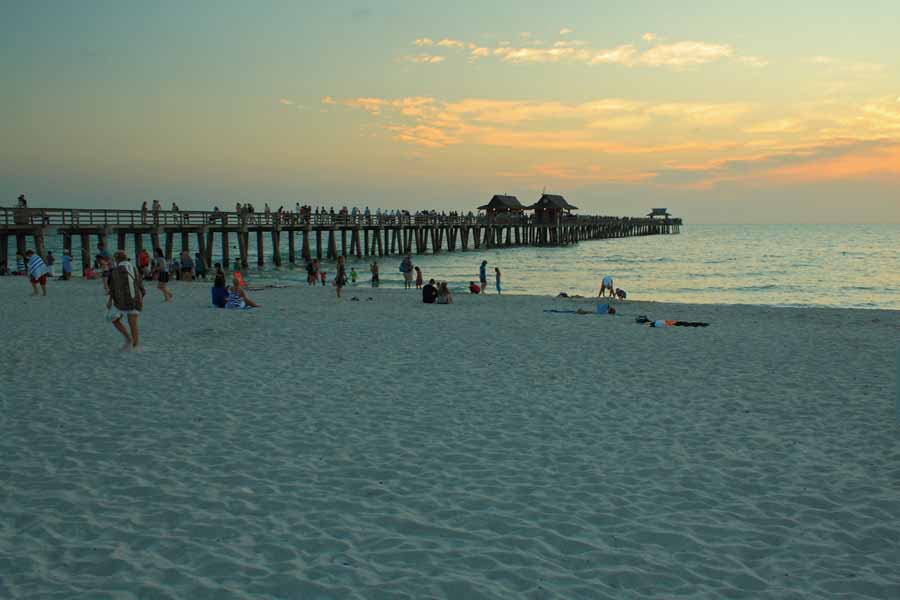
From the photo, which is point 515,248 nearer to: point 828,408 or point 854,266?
point 854,266

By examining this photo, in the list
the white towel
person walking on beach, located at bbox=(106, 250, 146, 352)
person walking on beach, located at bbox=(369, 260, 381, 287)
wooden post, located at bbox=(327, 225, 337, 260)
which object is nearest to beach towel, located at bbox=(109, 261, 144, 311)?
person walking on beach, located at bbox=(106, 250, 146, 352)

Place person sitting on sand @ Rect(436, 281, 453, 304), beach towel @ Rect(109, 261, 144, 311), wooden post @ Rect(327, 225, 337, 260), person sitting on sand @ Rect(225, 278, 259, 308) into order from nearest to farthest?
beach towel @ Rect(109, 261, 144, 311)
person sitting on sand @ Rect(225, 278, 259, 308)
person sitting on sand @ Rect(436, 281, 453, 304)
wooden post @ Rect(327, 225, 337, 260)

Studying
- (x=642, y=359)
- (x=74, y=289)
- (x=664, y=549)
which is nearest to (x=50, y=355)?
(x=642, y=359)

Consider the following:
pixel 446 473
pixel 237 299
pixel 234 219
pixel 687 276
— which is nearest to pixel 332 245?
pixel 234 219

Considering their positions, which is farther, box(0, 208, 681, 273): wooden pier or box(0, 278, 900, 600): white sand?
box(0, 208, 681, 273): wooden pier

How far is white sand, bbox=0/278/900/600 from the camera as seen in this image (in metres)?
3.58

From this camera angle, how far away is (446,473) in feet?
16.7

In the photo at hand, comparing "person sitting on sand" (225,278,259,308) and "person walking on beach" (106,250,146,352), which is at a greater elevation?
"person walking on beach" (106,250,146,352)

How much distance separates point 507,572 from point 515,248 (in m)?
68.1

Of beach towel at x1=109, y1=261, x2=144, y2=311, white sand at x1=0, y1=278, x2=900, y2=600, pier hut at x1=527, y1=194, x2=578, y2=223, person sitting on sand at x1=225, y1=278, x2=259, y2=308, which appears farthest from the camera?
pier hut at x1=527, y1=194, x2=578, y2=223

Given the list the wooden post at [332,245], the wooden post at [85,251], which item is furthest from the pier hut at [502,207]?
the wooden post at [85,251]

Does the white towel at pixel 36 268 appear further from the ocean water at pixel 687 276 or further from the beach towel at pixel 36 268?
the ocean water at pixel 687 276

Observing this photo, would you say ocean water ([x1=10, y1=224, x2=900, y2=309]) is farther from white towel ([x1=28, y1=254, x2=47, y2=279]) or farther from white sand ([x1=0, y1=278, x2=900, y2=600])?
white sand ([x1=0, y1=278, x2=900, y2=600])

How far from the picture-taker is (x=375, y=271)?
2431cm
